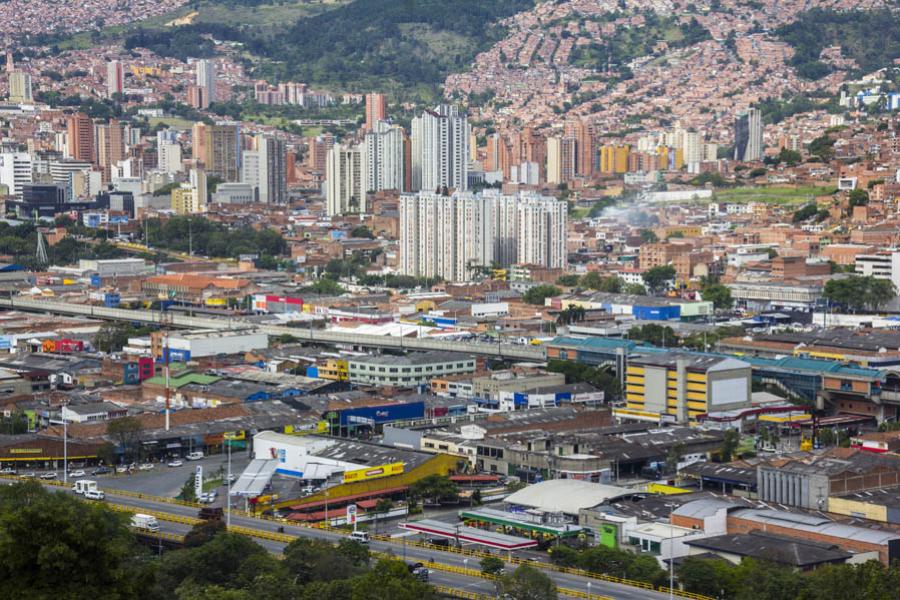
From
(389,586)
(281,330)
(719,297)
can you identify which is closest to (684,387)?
(389,586)

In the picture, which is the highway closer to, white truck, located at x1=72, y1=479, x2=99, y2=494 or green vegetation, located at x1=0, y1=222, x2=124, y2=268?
white truck, located at x1=72, y1=479, x2=99, y2=494

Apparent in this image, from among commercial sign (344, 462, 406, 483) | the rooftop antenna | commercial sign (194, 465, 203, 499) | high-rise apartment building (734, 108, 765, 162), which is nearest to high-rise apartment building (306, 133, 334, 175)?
high-rise apartment building (734, 108, 765, 162)

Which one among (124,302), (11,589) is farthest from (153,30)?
(11,589)

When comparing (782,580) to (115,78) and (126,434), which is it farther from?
(115,78)

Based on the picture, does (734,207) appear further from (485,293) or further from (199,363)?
(199,363)

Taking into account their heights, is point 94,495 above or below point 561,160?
below

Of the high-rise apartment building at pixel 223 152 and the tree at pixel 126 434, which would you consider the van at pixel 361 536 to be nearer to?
the tree at pixel 126 434

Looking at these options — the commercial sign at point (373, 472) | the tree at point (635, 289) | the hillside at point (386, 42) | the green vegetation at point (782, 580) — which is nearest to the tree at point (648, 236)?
the tree at point (635, 289)
